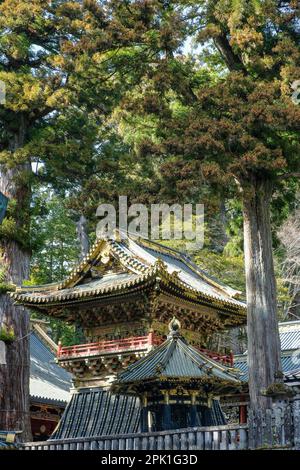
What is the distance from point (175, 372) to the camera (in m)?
17.3

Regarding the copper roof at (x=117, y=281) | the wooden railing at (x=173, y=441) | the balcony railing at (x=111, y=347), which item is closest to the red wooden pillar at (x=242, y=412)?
the copper roof at (x=117, y=281)

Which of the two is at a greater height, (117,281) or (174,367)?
(117,281)

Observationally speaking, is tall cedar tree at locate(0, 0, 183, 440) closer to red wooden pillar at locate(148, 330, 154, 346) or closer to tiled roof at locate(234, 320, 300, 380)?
red wooden pillar at locate(148, 330, 154, 346)

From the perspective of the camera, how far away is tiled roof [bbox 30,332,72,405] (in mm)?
26016

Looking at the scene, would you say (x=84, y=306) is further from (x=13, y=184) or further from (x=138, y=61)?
(x=138, y=61)

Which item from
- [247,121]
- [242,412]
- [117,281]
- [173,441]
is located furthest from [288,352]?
[173,441]

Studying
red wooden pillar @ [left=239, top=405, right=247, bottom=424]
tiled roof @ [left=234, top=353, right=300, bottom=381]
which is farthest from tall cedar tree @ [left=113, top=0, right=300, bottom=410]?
red wooden pillar @ [left=239, top=405, right=247, bottom=424]

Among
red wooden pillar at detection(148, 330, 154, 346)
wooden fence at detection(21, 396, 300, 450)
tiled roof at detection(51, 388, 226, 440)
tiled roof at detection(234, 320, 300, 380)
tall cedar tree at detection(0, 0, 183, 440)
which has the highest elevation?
tall cedar tree at detection(0, 0, 183, 440)

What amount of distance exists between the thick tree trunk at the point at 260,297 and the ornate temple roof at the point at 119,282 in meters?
2.74

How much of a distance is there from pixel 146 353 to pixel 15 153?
6667mm

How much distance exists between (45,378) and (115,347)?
8061 millimetres

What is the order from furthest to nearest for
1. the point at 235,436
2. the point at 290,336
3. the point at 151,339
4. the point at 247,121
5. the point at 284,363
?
the point at 290,336 < the point at 284,363 < the point at 151,339 < the point at 247,121 < the point at 235,436

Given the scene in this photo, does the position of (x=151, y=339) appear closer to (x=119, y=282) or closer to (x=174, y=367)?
(x=119, y=282)

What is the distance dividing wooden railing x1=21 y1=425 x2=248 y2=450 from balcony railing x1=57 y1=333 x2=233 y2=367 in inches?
170
